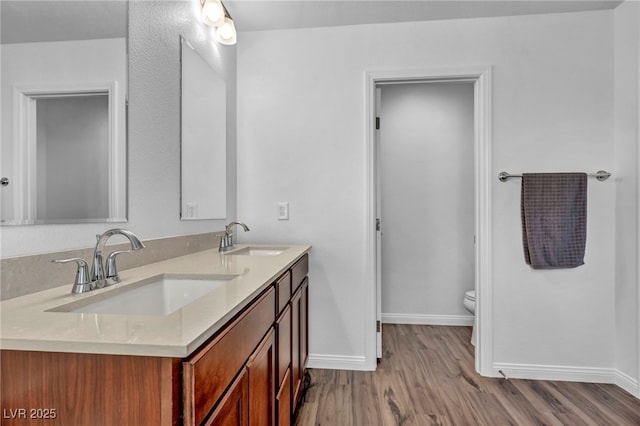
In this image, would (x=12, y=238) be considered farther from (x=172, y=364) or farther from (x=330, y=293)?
(x=330, y=293)

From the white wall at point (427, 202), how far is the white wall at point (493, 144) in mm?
945

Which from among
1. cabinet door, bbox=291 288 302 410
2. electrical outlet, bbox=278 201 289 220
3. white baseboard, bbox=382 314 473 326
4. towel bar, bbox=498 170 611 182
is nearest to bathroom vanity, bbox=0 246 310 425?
cabinet door, bbox=291 288 302 410

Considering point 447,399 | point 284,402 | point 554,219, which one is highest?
point 554,219

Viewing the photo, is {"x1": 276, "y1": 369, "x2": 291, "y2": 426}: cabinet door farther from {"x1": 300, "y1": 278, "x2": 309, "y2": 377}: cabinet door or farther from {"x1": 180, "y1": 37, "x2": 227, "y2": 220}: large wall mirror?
{"x1": 180, "y1": 37, "x2": 227, "y2": 220}: large wall mirror

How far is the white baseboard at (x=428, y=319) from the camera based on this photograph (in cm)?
313

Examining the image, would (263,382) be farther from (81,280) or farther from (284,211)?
(284,211)

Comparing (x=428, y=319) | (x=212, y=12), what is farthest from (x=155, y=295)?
(x=428, y=319)

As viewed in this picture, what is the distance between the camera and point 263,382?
111 cm

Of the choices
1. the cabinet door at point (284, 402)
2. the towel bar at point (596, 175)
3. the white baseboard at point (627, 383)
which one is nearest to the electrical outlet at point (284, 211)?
the cabinet door at point (284, 402)

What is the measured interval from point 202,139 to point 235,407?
1.46m

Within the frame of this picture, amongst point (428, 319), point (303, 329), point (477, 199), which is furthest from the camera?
point (428, 319)

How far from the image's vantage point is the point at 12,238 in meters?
0.89

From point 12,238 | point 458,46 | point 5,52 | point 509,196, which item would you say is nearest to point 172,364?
point 12,238

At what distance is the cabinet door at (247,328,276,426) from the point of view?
3.25 feet
